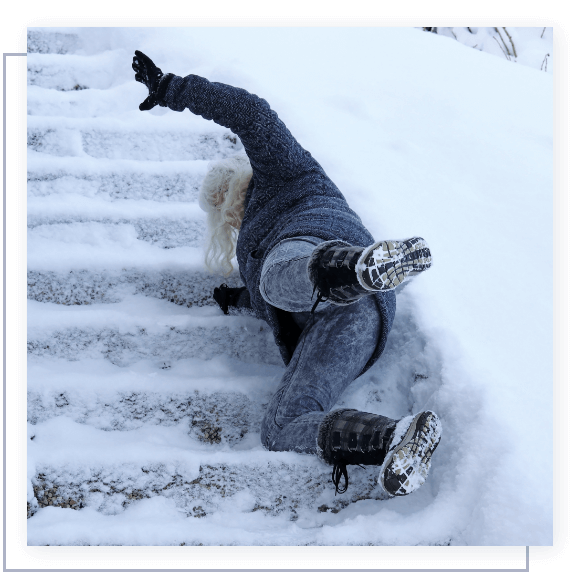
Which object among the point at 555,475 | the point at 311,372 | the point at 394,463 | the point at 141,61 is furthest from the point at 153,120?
the point at 555,475

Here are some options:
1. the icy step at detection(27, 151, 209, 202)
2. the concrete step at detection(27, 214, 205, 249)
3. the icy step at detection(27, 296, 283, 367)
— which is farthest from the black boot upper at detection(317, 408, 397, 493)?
the icy step at detection(27, 151, 209, 202)

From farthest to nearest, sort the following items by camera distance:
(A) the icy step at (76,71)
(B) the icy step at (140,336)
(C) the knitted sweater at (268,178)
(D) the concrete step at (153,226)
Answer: (A) the icy step at (76,71) < (D) the concrete step at (153,226) < (B) the icy step at (140,336) < (C) the knitted sweater at (268,178)

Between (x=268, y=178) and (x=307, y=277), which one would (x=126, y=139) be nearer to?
(x=268, y=178)

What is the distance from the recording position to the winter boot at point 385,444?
0.81 m

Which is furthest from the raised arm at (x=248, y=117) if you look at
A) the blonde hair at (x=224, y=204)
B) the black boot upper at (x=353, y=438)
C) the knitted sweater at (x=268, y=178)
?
the black boot upper at (x=353, y=438)

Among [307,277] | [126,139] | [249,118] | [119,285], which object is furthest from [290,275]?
[126,139]

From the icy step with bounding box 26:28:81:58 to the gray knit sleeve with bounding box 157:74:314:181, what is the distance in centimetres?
123

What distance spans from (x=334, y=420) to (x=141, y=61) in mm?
1000

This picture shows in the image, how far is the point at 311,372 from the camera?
107 cm

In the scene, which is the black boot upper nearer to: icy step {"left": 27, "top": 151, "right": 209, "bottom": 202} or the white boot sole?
the white boot sole

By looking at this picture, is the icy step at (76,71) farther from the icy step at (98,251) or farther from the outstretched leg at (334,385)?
the outstretched leg at (334,385)

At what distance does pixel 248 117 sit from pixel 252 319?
530 millimetres

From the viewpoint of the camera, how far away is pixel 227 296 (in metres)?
1.43

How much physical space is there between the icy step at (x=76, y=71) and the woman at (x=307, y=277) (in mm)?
888
